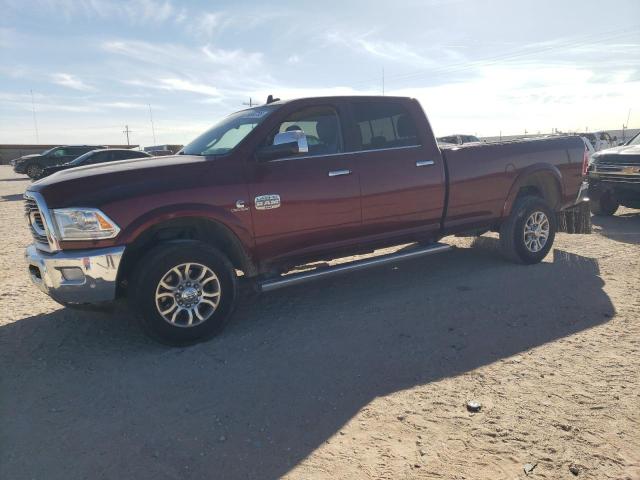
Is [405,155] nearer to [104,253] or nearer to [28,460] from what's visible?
[104,253]

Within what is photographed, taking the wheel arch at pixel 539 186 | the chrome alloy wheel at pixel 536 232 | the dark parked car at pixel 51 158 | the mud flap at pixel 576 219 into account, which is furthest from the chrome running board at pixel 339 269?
the dark parked car at pixel 51 158

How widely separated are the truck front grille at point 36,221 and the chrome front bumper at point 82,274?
216 mm

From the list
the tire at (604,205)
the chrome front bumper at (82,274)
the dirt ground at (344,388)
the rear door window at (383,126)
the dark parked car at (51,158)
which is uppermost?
the dark parked car at (51,158)

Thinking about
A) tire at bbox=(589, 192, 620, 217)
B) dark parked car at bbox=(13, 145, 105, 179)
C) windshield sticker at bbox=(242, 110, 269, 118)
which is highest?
dark parked car at bbox=(13, 145, 105, 179)

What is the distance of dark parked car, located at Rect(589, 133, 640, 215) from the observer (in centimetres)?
845

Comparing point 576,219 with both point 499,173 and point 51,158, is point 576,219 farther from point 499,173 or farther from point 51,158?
point 51,158

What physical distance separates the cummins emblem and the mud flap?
4.48m

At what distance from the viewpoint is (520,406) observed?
2.76 metres

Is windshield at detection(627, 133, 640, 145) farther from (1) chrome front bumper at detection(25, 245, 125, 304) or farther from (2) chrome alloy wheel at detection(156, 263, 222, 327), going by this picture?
(1) chrome front bumper at detection(25, 245, 125, 304)

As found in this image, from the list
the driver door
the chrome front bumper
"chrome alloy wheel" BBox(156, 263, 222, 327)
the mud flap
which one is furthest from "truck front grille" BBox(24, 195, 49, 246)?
the mud flap

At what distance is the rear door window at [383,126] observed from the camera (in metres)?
4.68

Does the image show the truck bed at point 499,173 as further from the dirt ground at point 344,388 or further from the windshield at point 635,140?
the windshield at point 635,140

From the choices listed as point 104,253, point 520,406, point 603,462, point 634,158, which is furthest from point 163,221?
point 634,158

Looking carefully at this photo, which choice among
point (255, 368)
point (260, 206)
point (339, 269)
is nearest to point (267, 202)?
point (260, 206)
